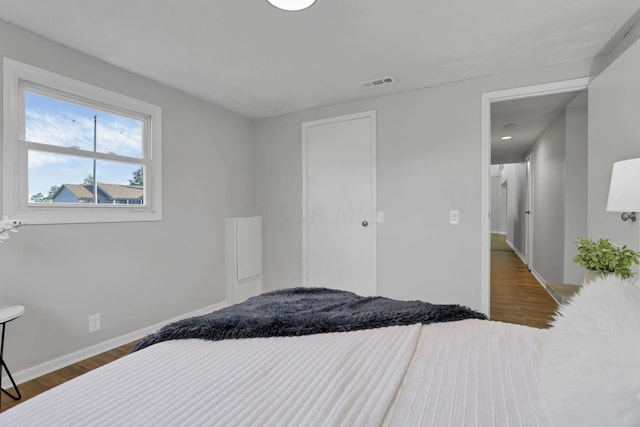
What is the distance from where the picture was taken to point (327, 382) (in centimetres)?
84

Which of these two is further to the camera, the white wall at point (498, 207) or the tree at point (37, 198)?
the white wall at point (498, 207)

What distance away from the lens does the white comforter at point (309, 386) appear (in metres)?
0.70

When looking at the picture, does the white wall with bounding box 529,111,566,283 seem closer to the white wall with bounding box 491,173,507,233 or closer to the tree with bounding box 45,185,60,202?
the tree with bounding box 45,185,60,202

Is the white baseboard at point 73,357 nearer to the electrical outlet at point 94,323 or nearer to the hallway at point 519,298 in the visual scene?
the electrical outlet at point 94,323

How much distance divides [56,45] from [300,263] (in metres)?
2.86

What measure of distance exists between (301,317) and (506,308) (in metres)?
3.09

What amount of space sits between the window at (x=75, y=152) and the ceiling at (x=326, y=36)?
13.2 inches

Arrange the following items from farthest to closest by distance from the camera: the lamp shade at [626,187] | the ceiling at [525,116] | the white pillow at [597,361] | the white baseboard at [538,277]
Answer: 1. the white baseboard at [538,277]
2. the ceiling at [525,116]
3. the lamp shade at [626,187]
4. the white pillow at [597,361]

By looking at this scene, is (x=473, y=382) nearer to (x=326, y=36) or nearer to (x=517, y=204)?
(x=326, y=36)

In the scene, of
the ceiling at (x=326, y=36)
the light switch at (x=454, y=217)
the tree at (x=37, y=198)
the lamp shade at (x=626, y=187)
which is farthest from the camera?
the light switch at (x=454, y=217)

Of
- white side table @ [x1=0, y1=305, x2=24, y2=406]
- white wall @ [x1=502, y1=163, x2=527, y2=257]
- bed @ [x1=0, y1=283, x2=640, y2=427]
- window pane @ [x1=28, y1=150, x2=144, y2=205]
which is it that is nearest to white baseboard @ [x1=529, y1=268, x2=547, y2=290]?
white wall @ [x1=502, y1=163, x2=527, y2=257]

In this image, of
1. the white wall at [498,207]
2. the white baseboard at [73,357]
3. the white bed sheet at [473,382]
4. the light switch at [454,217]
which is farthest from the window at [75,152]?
the white wall at [498,207]

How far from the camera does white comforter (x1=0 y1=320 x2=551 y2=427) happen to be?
70 cm

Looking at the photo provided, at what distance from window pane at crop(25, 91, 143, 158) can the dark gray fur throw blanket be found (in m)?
1.90
